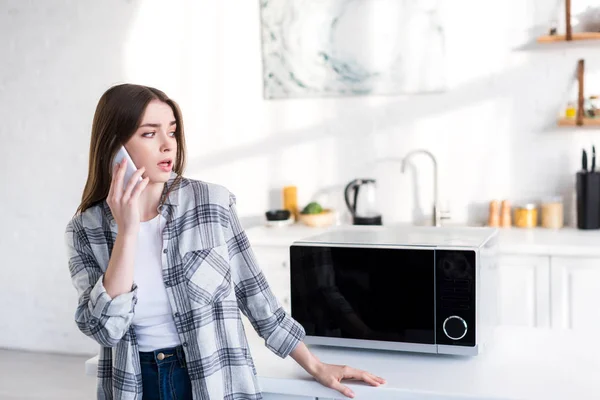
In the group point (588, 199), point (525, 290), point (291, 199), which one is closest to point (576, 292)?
point (525, 290)

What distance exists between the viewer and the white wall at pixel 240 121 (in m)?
3.66

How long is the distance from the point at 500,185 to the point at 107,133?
2.67 metres

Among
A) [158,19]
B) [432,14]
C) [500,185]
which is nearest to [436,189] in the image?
[500,185]

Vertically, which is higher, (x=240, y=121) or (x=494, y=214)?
(x=240, y=121)

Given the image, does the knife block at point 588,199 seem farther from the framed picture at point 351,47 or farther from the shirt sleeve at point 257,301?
the shirt sleeve at point 257,301

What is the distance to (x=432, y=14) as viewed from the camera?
3748 mm

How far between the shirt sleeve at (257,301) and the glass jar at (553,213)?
2326 mm

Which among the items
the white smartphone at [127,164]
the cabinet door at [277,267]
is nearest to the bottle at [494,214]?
the cabinet door at [277,267]

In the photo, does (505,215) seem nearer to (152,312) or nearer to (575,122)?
(575,122)

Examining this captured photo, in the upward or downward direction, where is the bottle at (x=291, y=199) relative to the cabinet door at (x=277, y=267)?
upward

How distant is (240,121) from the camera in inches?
164

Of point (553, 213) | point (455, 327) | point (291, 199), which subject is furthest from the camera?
point (291, 199)

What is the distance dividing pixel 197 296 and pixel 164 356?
0.44 feet

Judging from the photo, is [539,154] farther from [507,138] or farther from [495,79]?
[495,79]
